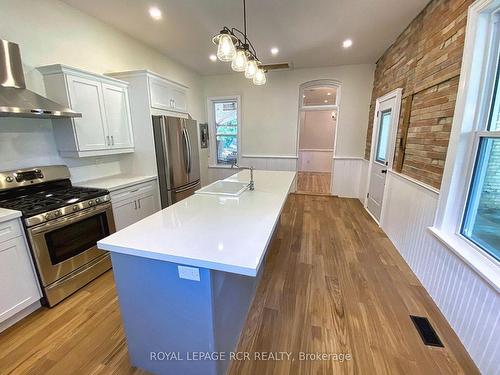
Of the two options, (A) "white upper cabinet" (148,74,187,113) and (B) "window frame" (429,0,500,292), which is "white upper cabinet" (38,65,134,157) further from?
(B) "window frame" (429,0,500,292)

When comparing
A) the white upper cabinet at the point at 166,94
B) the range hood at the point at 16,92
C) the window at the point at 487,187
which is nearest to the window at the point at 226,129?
the white upper cabinet at the point at 166,94

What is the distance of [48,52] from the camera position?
2.30 metres

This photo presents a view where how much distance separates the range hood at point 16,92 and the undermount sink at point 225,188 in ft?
4.99

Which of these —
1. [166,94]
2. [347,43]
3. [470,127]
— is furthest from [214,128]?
[470,127]

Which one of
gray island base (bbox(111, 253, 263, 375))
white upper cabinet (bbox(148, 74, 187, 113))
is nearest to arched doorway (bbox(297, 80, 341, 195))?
white upper cabinet (bbox(148, 74, 187, 113))

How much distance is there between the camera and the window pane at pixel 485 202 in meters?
1.47

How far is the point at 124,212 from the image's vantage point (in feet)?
8.85

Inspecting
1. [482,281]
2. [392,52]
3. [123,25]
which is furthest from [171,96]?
[482,281]

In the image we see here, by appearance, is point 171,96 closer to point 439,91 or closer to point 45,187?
point 45,187

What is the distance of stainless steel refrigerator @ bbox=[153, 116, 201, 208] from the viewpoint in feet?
10.4

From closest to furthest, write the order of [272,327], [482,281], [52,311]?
[482,281] → [272,327] → [52,311]

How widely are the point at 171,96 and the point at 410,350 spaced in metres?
4.03

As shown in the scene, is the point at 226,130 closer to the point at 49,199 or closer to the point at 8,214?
the point at 49,199

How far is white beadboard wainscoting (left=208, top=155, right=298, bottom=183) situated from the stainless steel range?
3.49m
